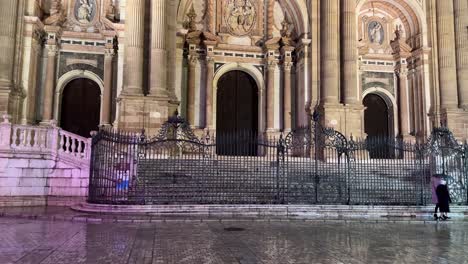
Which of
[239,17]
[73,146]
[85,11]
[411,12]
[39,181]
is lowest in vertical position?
[39,181]

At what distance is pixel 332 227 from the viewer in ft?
31.3

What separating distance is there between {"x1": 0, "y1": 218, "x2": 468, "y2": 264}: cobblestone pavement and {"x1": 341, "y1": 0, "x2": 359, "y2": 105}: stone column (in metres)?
10.5

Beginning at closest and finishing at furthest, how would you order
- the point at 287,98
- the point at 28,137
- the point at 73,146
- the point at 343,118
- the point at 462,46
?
1. the point at 28,137
2. the point at 73,146
3. the point at 343,118
4. the point at 462,46
5. the point at 287,98

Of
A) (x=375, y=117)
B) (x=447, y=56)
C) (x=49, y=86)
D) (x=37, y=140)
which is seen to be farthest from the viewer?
(x=375, y=117)

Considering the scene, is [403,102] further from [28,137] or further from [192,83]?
[28,137]

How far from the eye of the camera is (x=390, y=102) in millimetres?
23719

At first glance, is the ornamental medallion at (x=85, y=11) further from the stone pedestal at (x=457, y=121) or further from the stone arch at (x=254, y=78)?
the stone pedestal at (x=457, y=121)

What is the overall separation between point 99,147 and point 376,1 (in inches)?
672

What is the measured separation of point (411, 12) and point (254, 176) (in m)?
14.6

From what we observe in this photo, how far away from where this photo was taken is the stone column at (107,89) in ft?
66.3

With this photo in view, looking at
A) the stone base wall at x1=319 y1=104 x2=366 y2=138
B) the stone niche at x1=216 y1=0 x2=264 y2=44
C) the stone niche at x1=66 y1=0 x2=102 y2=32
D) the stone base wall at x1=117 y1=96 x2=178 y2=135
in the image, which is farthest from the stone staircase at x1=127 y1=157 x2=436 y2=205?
the stone niche at x1=66 y1=0 x2=102 y2=32

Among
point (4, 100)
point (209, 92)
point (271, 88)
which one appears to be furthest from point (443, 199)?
point (4, 100)

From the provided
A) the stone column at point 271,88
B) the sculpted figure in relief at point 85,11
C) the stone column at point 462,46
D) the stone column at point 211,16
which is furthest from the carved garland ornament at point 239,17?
the stone column at point 462,46

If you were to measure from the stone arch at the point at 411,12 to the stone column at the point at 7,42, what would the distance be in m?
15.4
